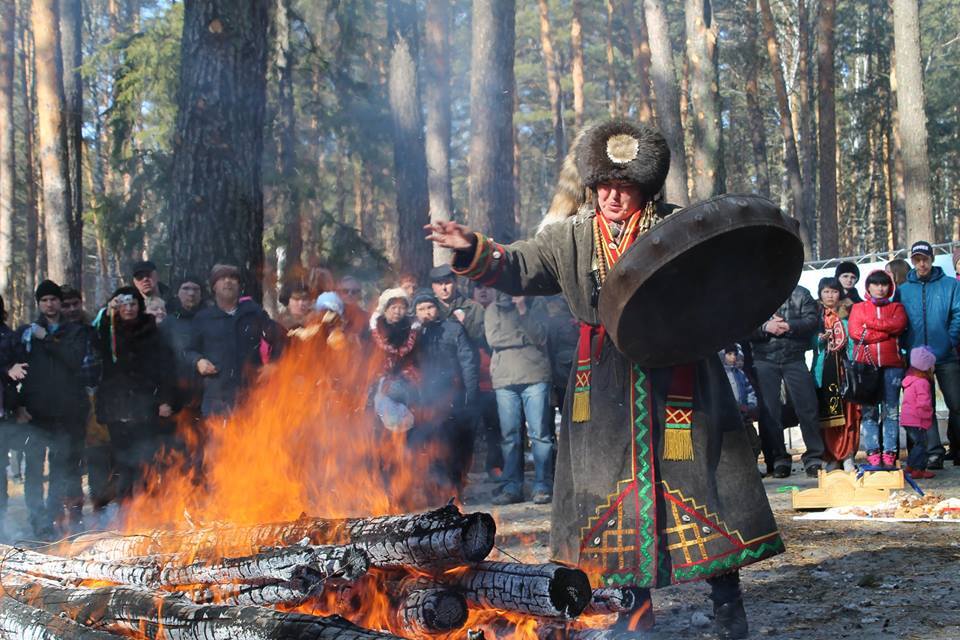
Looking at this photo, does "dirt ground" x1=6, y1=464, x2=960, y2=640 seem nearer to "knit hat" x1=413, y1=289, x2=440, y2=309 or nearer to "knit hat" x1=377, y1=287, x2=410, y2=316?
"knit hat" x1=377, y1=287, x2=410, y2=316

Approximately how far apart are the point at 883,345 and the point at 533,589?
25.6 feet

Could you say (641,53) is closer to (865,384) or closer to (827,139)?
(827,139)

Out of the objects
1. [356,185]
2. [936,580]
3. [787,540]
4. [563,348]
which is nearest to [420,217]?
[563,348]

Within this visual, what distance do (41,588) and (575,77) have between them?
112 ft

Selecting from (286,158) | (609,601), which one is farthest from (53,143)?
(609,601)

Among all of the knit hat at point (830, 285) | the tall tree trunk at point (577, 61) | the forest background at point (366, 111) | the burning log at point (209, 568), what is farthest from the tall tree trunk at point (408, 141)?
the tall tree trunk at point (577, 61)

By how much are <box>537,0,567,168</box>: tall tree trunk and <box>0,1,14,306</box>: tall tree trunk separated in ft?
57.7

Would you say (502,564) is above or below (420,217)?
below

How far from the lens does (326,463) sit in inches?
358

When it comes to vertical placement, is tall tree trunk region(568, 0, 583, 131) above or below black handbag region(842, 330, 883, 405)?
above

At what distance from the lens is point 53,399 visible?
9172 millimetres

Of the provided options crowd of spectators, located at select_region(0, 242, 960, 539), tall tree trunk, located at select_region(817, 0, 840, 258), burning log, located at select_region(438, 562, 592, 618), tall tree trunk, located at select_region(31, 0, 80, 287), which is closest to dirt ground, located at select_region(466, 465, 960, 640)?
burning log, located at select_region(438, 562, 592, 618)

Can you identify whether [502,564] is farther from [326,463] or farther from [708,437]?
[326,463]

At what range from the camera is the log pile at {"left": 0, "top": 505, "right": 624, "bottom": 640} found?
4020 millimetres
